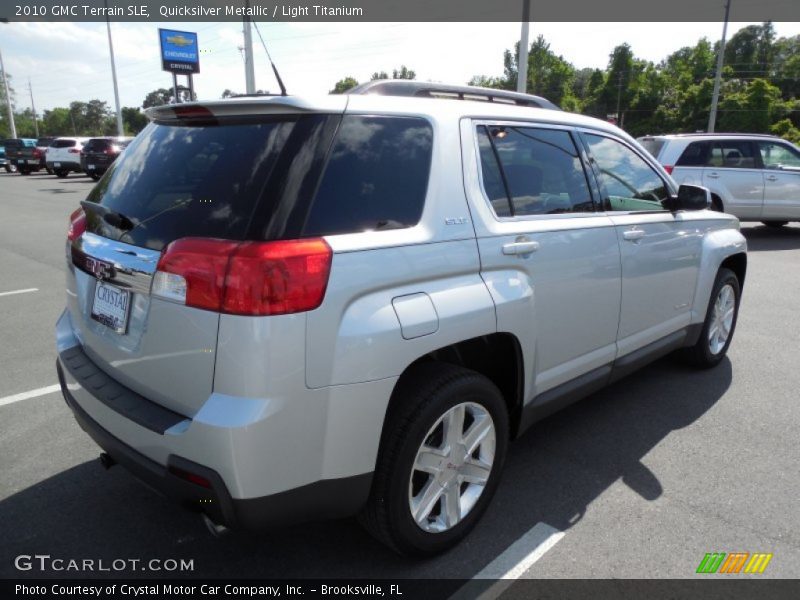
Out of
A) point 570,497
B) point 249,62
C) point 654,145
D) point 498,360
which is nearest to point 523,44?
point 654,145

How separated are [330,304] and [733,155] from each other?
11611 millimetres

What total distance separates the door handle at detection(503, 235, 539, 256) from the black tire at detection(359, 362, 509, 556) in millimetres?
575

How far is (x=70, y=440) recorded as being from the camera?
3.39 m

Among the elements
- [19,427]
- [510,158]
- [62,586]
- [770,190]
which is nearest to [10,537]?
[62,586]

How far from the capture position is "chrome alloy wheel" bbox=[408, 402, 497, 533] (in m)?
2.38

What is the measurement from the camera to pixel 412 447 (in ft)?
7.28

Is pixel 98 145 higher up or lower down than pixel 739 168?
lower down

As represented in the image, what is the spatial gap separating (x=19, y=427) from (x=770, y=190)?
12458mm

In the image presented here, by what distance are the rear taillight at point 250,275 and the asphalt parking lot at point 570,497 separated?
1.15 meters

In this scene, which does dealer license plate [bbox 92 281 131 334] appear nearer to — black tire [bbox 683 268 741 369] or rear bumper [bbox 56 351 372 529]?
rear bumper [bbox 56 351 372 529]

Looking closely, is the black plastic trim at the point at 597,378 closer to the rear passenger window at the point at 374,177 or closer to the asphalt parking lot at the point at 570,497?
the asphalt parking lot at the point at 570,497

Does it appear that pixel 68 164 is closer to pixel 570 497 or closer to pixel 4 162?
pixel 4 162

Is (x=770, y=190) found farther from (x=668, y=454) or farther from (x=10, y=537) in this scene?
(x=10, y=537)

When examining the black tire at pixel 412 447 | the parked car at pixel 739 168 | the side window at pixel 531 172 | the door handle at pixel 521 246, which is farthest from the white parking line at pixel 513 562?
the parked car at pixel 739 168
